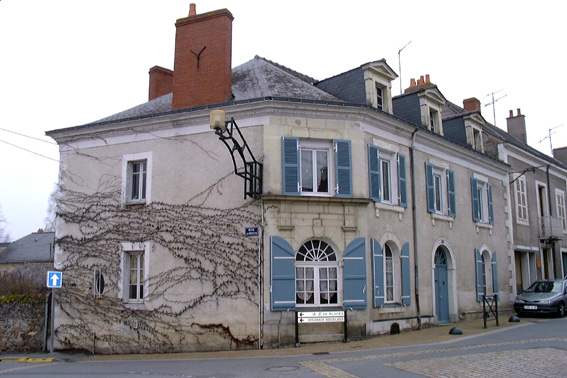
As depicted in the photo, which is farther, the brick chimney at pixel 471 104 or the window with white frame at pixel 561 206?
the window with white frame at pixel 561 206

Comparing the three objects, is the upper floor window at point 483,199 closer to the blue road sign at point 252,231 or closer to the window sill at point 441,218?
the window sill at point 441,218

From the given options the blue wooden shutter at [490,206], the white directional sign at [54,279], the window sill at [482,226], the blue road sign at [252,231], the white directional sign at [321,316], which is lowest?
the white directional sign at [321,316]

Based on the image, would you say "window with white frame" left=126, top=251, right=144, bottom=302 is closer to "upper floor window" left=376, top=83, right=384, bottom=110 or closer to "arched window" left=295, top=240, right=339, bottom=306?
"arched window" left=295, top=240, right=339, bottom=306

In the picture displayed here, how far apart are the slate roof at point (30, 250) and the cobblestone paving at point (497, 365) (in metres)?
41.2

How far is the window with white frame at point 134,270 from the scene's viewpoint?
47.3 ft

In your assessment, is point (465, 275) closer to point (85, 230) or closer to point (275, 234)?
point (275, 234)

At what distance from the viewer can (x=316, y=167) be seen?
551 inches

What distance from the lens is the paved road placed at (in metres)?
9.16

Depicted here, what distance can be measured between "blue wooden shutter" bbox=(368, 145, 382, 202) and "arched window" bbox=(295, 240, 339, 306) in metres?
2.03

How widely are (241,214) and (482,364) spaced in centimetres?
651

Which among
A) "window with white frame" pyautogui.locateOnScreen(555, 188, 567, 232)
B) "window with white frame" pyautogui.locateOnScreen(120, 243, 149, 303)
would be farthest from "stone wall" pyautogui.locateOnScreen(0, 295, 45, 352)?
"window with white frame" pyautogui.locateOnScreen(555, 188, 567, 232)

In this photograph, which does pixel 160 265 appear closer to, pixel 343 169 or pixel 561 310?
pixel 343 169

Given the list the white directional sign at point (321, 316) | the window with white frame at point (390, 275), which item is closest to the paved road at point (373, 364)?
the white directional sign at point (321, 316)

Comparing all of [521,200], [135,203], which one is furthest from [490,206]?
A: [135,203]
